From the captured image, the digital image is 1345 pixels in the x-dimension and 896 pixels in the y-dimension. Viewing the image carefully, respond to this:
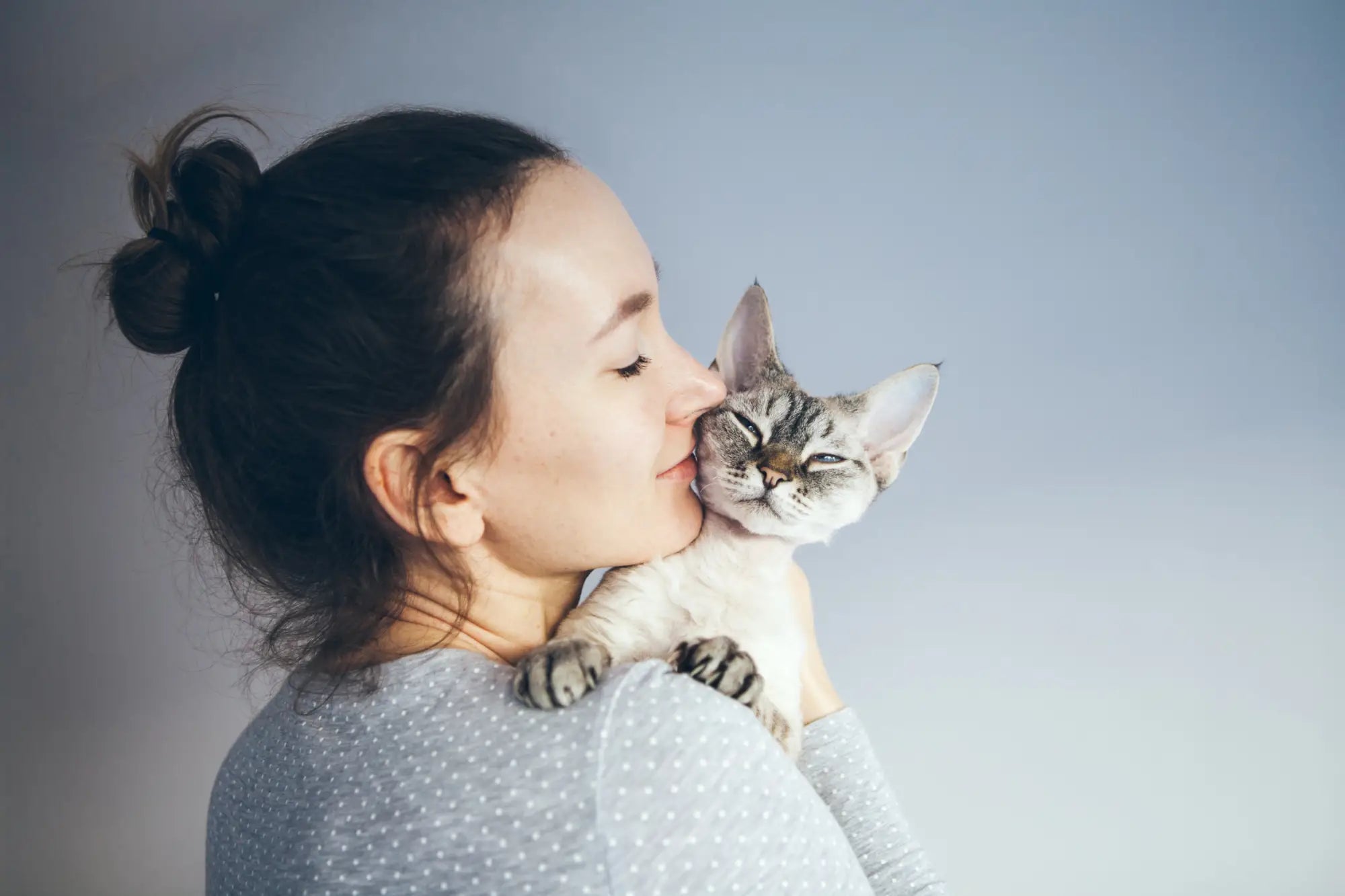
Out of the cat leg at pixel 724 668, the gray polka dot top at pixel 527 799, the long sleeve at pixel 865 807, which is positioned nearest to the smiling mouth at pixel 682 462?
the cat leg at pixel 724 668

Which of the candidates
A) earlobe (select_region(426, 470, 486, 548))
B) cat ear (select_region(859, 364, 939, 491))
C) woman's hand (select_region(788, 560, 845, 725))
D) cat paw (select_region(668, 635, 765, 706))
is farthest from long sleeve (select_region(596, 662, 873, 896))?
cat ear (select_region(859, 364, 939, 491))

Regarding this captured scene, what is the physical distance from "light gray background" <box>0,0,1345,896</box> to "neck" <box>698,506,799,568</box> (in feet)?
3.10

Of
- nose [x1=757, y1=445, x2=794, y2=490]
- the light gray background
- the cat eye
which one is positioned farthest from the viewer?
the light gray background

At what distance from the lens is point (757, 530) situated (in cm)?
127

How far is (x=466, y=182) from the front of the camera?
0.99 m

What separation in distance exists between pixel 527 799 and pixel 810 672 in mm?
769

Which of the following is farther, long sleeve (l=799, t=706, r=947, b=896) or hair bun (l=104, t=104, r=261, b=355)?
long sleeve (l=799, t=706, r=947, b=896)

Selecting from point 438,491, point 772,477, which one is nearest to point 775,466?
point 772,477

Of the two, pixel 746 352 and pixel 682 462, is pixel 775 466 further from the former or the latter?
pixel 746 352

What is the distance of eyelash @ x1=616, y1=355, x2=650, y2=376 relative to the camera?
1061 mm

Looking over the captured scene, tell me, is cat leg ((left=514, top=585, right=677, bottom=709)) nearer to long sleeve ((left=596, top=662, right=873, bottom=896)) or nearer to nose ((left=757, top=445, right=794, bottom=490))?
long sleeve ((left=596, top=662, right=873, bottom=896))

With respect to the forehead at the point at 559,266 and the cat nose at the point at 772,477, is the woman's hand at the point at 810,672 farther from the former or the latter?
the forehead at the point at 559,266

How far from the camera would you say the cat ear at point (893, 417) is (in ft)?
4.55

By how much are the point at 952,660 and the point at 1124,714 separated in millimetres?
398
